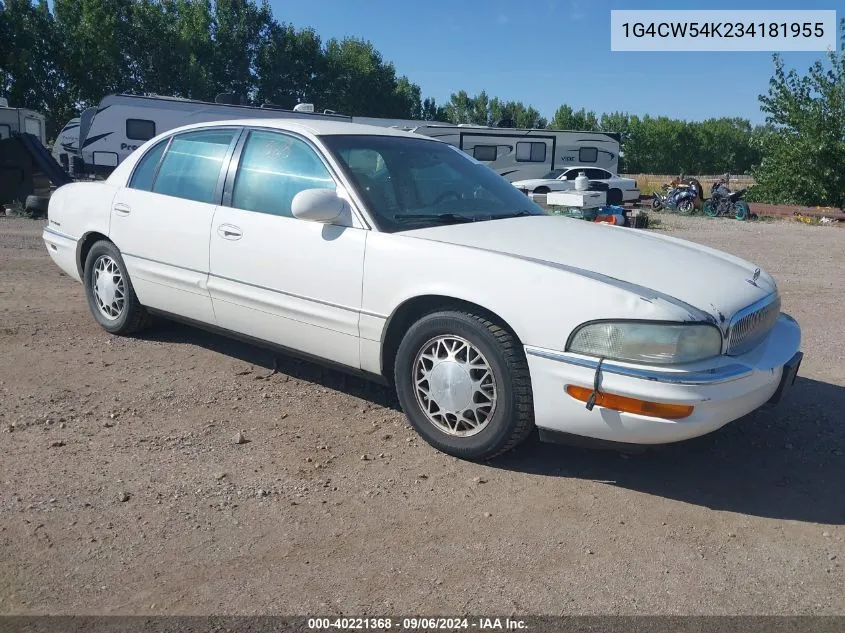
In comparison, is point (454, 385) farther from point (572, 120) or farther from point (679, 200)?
point (572, 120)

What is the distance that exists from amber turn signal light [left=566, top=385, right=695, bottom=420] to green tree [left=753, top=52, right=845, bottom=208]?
909 inches

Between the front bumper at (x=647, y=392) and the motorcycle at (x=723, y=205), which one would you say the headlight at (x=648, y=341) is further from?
the motorcycle at (x=723, y=205)

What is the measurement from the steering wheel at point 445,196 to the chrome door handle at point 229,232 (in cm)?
110

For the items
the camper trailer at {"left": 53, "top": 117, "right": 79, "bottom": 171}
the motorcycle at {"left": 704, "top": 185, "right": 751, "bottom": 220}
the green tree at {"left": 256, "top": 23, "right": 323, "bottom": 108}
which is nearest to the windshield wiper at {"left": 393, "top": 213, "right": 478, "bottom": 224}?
the motorcycle at {"left": 704, "top": 185, "right": 751, "bottom": 220}

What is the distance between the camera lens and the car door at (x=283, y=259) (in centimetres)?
386

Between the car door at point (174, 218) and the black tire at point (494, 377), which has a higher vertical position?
the car door at point (174, 218)

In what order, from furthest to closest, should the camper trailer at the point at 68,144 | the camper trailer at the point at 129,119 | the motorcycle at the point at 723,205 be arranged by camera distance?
the camper trailer at the point at 68,144
the motorcycle at the point at 723,205
the camper trailer at the point at 129,119

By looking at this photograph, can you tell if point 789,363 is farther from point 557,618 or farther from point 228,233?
point 228,233

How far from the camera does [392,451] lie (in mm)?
3719

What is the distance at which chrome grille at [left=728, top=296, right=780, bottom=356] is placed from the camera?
3285 millimetres

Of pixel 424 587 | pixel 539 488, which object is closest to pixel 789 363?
pixel 539 488

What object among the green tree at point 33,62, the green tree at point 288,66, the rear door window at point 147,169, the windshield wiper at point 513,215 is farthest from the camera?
the green tree at point 288,66

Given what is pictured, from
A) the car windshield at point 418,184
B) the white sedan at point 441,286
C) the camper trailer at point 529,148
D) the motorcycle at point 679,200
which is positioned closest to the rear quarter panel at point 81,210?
the white sedan at point 441,286

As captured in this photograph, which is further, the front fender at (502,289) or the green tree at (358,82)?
the green tree at (358,82)
